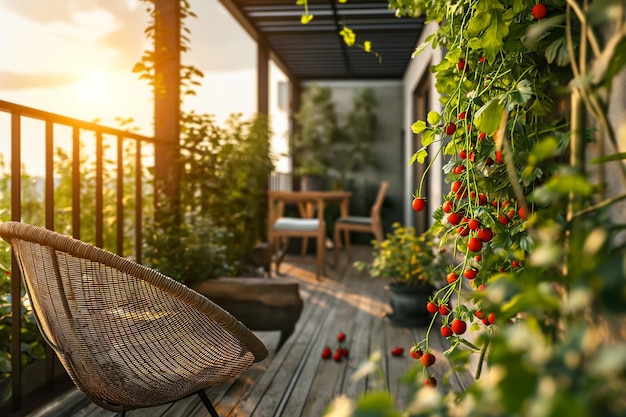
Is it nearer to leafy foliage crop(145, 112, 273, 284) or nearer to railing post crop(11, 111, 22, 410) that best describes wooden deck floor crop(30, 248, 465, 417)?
railing post crop(11, 111, 22, 410)

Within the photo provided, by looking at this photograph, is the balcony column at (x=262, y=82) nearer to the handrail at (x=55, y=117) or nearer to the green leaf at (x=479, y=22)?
the handrail at (x=55, y=117)

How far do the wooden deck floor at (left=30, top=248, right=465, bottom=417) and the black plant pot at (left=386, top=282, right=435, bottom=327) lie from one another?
58 mm

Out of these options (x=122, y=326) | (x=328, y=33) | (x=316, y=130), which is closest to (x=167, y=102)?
(x=122, y=326)

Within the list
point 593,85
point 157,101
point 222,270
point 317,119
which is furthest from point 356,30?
point 593,85

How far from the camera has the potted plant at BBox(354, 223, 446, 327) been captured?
320 cm

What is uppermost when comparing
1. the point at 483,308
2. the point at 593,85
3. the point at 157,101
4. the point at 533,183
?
the point at 157,101

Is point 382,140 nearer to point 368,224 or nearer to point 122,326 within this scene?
point 368,224

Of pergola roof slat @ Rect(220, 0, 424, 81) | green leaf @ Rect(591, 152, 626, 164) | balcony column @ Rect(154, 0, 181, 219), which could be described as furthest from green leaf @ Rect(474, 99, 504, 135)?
pergola roof slat @ Rect(220, 0, 424, 81)

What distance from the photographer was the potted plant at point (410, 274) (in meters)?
3.20

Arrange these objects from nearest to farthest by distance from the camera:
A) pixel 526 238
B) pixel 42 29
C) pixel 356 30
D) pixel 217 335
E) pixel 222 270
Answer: pixel 526 238, pixel 217 335, pixel 222 270, pixel 42 29, pixel 356 30

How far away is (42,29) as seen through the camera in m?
4.51

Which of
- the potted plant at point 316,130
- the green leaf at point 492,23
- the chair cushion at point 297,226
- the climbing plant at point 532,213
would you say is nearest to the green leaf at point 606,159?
the climbing plant at point 532,213

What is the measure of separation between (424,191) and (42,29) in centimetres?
396

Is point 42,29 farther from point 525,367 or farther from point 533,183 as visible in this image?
point 525,367
